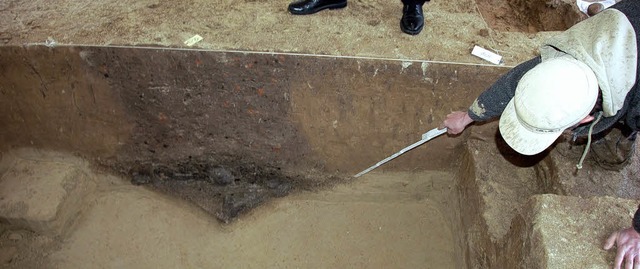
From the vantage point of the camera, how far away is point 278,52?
272cm

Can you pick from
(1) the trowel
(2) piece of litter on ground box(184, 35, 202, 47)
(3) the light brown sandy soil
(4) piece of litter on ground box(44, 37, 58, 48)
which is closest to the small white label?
(3) the light brown sandy soil

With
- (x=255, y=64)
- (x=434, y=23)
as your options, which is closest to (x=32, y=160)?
(x=255, y=64)

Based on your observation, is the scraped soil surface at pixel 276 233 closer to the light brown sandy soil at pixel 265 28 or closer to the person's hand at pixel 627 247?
the light brown sandy soil at pixel 265 28

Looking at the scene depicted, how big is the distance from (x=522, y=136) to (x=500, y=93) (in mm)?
284

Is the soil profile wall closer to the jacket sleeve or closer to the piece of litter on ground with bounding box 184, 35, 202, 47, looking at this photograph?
the piece of litter on ground with bounding box 184, 35, 202, 47

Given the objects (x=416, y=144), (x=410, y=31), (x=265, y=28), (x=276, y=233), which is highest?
(x=265, y=28)

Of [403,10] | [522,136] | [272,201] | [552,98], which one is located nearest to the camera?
[552,98]

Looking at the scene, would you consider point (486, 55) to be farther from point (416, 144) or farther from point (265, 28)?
point (265, 28)

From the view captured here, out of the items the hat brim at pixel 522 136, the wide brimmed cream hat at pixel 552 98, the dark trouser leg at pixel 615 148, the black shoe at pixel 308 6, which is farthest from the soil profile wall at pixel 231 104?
the wide brimmed cream hat at pixel 552 98

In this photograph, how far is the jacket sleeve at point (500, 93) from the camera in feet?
6.73

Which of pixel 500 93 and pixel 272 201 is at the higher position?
pixel 500 93

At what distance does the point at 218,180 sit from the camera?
3.20 metres

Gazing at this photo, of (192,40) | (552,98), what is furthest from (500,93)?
(192,40)

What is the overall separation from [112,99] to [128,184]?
0.64m
